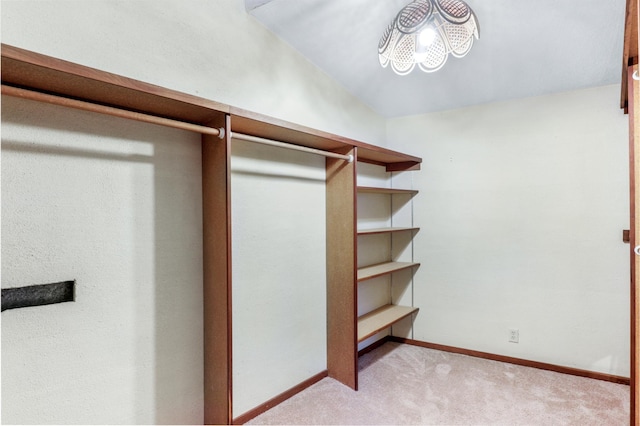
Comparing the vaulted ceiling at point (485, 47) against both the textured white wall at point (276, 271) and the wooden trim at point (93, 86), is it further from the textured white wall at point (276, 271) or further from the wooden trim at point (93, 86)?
the wooden trim at point (93, 86)

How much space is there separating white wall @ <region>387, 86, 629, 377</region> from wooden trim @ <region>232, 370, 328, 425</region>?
130 centimetres

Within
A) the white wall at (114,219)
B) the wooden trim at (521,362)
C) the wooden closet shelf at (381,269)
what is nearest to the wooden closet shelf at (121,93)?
the white wall at (114,219)

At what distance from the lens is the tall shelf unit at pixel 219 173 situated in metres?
1.28

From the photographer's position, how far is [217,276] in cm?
183

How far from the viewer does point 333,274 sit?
2.69 metres

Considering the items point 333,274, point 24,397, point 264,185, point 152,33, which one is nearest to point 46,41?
point 152,33

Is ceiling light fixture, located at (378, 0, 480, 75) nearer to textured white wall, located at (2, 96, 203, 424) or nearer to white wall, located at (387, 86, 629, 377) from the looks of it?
textured white wall, located at (2, 96, 203, 424)

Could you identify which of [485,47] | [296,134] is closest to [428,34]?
[296,134]

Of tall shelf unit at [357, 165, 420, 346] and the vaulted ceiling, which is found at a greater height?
the vaulted ceiling

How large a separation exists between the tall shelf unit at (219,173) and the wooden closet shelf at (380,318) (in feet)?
0.05

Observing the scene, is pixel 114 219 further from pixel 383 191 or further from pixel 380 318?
pixel 380 318

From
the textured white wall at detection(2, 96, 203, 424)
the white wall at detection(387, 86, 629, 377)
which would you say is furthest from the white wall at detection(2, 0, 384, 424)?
the white wall at detection(387, 86, 629, 377)

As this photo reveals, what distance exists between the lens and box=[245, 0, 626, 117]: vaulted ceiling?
2.13 meters

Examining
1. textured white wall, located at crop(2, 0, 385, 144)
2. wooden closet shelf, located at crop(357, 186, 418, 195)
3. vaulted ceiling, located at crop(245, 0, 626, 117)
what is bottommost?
wooden closet shelf, located at crop(357, 186, 418, 195)
